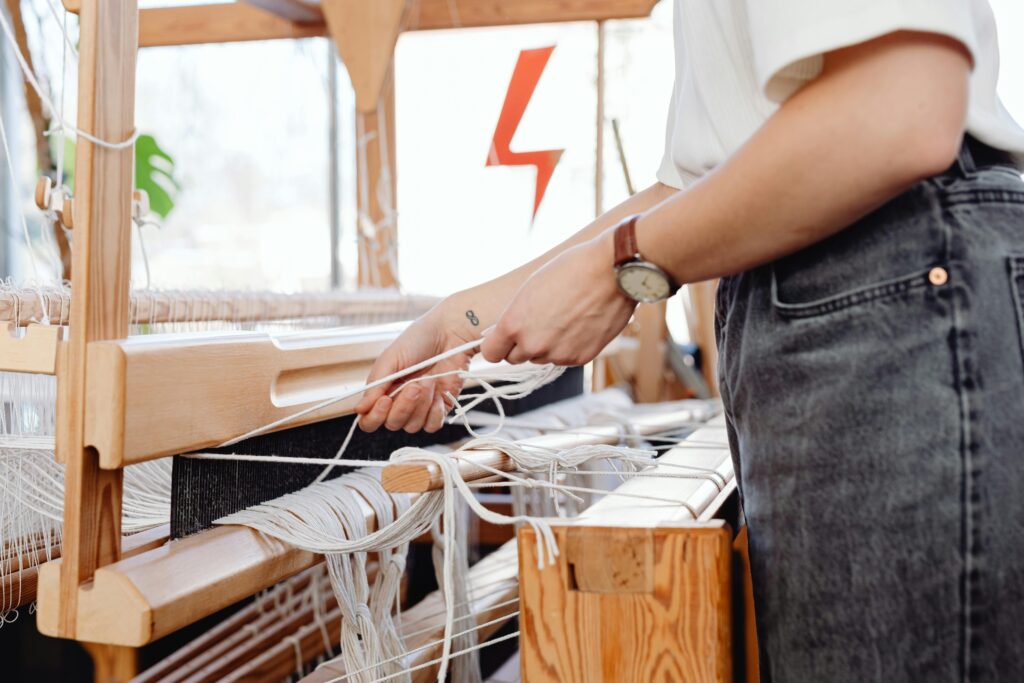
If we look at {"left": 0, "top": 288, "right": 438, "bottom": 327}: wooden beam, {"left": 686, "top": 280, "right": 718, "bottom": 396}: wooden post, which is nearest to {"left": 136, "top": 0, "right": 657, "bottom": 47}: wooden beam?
{"left": 0, "top": 288, "right": 438, "bottom": 327}: wooden beam

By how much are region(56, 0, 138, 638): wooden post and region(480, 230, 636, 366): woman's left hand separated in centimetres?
33

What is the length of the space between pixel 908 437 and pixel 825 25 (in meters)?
0.26

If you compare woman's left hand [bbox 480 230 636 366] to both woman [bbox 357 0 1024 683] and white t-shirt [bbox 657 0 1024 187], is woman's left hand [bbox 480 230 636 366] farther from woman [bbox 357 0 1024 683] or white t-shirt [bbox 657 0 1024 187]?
white t-shirt [bbox 657 0 1024 187]

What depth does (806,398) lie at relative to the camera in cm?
65

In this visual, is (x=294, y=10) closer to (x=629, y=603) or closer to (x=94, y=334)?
(x=94, y=334)

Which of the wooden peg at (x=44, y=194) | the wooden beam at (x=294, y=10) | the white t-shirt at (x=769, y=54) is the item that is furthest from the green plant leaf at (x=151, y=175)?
the white t-shirt at (x=769, y=54)

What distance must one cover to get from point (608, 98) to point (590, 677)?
3.37 metres

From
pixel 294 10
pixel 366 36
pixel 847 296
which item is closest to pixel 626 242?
pixel 847 296

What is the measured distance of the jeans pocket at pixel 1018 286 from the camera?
0.62 metres

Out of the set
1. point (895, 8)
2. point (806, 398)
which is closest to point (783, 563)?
point (806, 398)

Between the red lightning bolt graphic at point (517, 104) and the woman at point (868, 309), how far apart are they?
4.14ft

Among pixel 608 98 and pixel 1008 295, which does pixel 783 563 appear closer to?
pixel 1008 295

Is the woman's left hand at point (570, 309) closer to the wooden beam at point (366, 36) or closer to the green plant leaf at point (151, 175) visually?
the wooden beam at point (366, 36)

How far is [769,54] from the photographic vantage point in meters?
0.58
